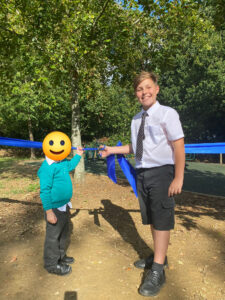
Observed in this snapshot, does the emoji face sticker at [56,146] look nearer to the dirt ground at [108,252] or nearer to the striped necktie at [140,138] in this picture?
the striped necktie at [140,138]

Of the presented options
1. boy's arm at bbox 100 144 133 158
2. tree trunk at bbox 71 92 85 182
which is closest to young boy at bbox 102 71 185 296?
boy's arm at bbox 100 144 133 158

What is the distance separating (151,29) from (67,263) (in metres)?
6.44

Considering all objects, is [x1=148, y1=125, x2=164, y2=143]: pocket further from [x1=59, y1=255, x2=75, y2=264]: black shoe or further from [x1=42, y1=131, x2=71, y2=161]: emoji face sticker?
[x1=59, y1=255, x2=75, y2=264]: black shoe

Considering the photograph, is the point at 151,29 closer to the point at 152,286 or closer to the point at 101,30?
the point at 101,30

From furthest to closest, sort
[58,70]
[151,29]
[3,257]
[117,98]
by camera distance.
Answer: [117,98], [151,29], [58,70], [3,257]

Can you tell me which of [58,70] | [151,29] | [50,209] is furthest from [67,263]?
[151,29]

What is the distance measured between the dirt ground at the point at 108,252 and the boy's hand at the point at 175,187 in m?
1.02

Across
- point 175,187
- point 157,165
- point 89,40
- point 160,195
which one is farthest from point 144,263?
point 89,40

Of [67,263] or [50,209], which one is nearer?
[50,209]

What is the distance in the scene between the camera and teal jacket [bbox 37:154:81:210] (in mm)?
2506

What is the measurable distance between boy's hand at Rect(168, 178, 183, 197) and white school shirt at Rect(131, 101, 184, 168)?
7.8 inches

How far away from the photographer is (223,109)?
60.0ft

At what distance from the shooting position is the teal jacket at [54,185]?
251 cm

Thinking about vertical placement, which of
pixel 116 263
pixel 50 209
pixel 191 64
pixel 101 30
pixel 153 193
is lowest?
pixel 116 263
